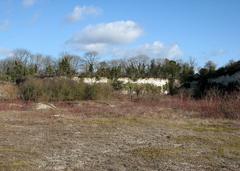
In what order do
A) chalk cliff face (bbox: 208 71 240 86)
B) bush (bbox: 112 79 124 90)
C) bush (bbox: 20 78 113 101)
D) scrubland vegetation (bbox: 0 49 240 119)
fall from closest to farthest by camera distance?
scrubland vegetation (bbox: 0 49 240 119) → bush (bbox: 20 78 113 101) → chalk cliff face (bbox: 208 71 240 86) → bush (bbox: 112 79 124 90)

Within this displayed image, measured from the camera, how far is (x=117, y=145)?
13.0 m

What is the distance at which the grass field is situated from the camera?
33.6ft

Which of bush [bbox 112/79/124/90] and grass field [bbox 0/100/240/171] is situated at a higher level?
bush [bbox 112/79/124/90]

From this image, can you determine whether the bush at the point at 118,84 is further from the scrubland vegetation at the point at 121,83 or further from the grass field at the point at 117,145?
the grass field at the point at 117,145

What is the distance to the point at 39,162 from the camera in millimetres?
10266

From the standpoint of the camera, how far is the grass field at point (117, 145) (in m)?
10.2

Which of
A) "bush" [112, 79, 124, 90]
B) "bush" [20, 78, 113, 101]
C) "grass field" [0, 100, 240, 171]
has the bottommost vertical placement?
"grass field" [0, 100, 240, 171]

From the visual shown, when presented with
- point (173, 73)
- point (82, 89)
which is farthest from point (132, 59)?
point (82, 89)

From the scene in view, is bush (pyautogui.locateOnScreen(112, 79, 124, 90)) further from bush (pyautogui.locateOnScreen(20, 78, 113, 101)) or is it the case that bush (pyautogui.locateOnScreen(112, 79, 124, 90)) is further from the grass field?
the grass field

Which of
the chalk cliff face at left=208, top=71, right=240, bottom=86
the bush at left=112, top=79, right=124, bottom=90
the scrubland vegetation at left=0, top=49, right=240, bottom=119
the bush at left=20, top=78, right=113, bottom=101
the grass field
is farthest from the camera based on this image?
the bush at left=112, top=79, right=124, bottom=90

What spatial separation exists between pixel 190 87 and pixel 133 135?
110ft

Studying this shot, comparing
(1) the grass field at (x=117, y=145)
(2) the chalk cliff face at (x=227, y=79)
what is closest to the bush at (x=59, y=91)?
(2) the chalk cliff face at (x=227, y=79)

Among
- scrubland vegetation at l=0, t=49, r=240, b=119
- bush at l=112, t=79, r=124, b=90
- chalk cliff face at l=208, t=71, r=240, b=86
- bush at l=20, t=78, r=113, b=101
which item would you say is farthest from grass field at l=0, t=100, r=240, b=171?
bush at l=112, t=79, r=124, b=90

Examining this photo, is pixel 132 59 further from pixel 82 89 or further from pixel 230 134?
pixel 230 134
